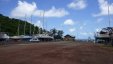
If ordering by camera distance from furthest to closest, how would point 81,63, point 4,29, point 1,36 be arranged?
1. point 4,29
2. point 1,36
3. point 81,63

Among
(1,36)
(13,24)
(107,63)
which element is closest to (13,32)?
(13,24)

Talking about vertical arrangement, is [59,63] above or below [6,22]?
below

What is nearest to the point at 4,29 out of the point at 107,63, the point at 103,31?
the point at 103,31

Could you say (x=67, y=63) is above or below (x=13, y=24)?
below

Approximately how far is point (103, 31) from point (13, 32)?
187 feet

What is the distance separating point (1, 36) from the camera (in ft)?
335

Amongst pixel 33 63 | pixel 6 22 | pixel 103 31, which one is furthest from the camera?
pixel 6 22

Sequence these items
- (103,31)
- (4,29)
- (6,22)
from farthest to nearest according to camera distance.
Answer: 1. (6,22)
2. (4,29)
3. (103,31)

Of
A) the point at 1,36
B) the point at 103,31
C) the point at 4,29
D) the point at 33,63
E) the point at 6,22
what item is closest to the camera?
the point at 33,63

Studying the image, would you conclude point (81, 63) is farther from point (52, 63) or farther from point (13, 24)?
point (13, 24)

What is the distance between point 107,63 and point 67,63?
3404 mm

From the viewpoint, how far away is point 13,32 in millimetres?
152000

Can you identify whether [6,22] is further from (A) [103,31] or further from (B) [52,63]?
(B) [52,63]

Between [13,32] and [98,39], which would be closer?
[98,39]
